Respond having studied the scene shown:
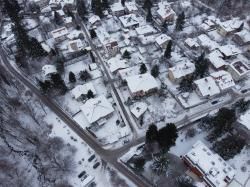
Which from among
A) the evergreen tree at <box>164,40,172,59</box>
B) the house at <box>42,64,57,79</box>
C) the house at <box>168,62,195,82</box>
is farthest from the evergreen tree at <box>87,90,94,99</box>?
the evergreen tree at <box>164,40,172,59</box>

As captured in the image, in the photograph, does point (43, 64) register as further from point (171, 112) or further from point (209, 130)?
point (209, 130)

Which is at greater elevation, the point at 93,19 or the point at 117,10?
the point at 117,10

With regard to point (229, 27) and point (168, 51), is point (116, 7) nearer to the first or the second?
point (168, 51)

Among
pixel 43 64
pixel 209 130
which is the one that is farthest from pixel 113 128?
pixel 43 64

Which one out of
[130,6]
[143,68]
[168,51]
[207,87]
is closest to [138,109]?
[143,68]

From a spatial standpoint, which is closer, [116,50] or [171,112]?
[171,112]

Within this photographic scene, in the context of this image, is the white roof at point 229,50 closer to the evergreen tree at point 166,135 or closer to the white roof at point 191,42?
the white roof at point 191,42

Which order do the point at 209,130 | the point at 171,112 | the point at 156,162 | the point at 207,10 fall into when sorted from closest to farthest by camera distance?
1. the point at 156,162
2. the point at 209,130
3. the point at 171,112
4. the point at 207,10
